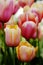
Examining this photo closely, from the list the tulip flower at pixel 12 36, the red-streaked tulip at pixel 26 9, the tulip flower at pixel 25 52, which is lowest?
the tulip flower at pixel 25 52

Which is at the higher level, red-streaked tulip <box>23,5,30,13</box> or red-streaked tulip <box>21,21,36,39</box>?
red-streaked tulip <box>23,5,30,13</box>

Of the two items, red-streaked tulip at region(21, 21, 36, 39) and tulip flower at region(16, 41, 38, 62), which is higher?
red-streaked tulip at region(21, 21, 36, 39)

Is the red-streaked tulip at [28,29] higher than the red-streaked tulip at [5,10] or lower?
lower

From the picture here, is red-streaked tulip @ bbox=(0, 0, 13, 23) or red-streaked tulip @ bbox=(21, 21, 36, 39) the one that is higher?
red-streaked tulip @ bbox=(0, 0, 13, 23)

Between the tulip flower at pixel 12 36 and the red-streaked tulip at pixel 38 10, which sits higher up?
the red-streaked tulip at pixel 38 10

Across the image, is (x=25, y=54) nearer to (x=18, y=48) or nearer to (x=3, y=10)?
(x=18, y=48)

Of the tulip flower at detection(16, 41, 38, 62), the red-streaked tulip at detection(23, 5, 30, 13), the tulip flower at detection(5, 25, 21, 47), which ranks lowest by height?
the tulip flower at detection(16, 41, 38, 62)

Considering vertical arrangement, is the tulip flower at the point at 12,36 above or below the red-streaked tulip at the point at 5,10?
below
